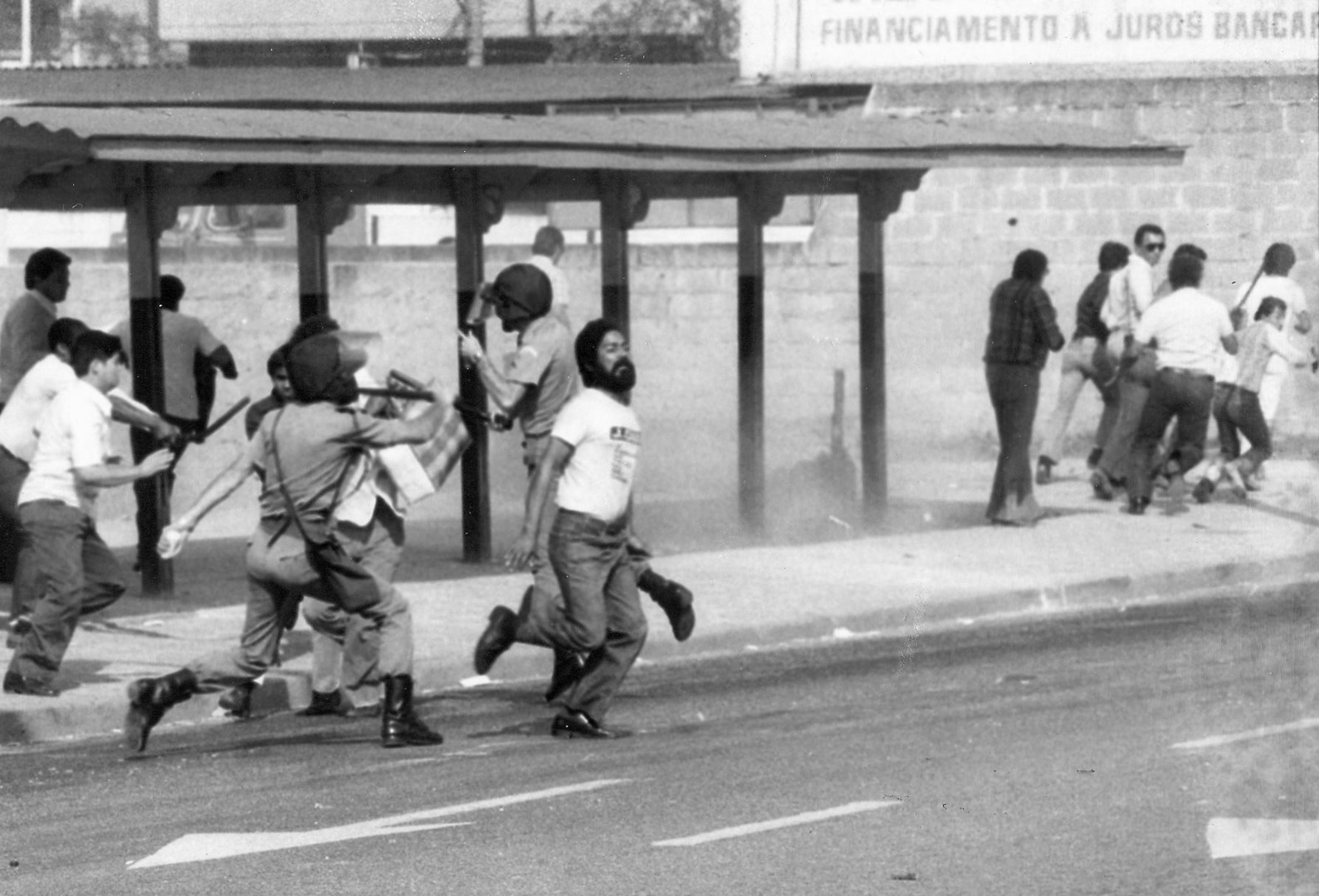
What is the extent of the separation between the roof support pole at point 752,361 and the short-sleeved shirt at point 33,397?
243 inches

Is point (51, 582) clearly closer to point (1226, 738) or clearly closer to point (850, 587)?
point (1226, 738)

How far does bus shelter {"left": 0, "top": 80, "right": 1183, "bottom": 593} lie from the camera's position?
13242 mm

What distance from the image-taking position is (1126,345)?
19.1 metres

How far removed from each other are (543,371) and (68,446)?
2172 millimetres

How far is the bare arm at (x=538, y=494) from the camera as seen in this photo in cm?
1024

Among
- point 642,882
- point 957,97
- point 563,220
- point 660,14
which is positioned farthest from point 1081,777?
point 660,14

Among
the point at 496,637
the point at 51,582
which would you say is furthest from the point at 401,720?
the point at 51,582

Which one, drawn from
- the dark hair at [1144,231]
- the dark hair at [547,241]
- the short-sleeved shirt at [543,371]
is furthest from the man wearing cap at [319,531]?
the dark hair at [1144,231]

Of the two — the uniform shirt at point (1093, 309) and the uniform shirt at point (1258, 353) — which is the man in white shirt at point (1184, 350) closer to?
the uniform shirt at point (1258, 353)

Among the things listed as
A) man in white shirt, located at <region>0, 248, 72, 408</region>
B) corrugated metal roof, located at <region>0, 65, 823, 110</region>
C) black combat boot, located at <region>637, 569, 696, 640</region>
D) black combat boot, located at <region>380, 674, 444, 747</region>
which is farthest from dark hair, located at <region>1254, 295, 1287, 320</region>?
black combat boot, located at <region>380, 674, 444, 747</region>

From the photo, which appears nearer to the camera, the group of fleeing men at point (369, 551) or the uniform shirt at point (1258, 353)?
the group of fleeing men at point (369, 551)

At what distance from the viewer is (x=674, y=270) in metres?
22.0

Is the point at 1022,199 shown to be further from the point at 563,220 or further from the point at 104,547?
the point at 104,547

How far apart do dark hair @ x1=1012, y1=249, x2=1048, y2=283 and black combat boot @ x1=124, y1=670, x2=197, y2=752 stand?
904cm
